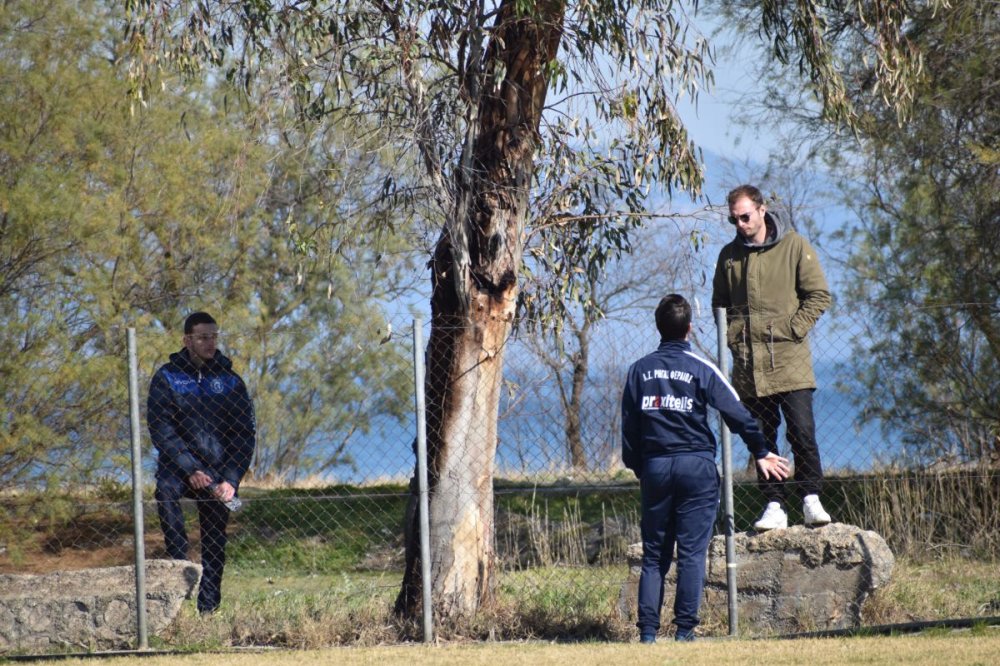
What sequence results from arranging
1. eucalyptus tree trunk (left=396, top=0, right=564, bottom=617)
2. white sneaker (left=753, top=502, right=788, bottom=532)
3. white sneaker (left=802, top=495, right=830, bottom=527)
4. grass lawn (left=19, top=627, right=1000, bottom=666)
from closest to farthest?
grass lawn (left=19, top=627, right=1000, bottom=666) → white sneaker (left=802, top=495, right=830, bottom=527) → white sneaker (left=753, top=502, right=788, bottom=532) → eucalyptus tree trunk (left=396, top=0, right=564, bottom=617)

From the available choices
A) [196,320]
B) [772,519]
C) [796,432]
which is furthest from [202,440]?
[796,432]

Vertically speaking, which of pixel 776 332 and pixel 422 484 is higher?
pixel 776 332

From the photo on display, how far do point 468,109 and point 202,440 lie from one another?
2.58 m

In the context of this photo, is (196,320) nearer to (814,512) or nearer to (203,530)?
(203,530)

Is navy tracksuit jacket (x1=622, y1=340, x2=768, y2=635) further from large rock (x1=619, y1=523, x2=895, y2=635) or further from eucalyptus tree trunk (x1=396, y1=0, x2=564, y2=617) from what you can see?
eucalyptus tree trunk (x1=396, y1=0, x2=564, y2=617)

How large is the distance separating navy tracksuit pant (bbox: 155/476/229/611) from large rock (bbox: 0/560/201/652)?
0.39 metres

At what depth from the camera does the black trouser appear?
24.2 ft

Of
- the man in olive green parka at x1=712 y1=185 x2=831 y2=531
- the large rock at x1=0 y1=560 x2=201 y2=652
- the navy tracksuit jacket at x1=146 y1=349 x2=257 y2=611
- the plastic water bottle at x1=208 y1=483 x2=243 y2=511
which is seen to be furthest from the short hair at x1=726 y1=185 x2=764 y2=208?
the large rock at x1=0 y1=560 x2=201 y2=652

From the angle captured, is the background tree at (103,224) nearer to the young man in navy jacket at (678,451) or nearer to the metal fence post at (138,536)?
the metal fence post at (138,536)

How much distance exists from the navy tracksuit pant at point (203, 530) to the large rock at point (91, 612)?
15.2 inches

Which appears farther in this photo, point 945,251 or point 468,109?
point 945,251

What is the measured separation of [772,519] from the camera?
293 inches

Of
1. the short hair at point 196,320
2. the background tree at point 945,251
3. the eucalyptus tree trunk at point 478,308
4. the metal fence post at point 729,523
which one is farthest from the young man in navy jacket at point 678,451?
the background tree at point 945,251

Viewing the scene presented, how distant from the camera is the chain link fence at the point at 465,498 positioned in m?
7.75
